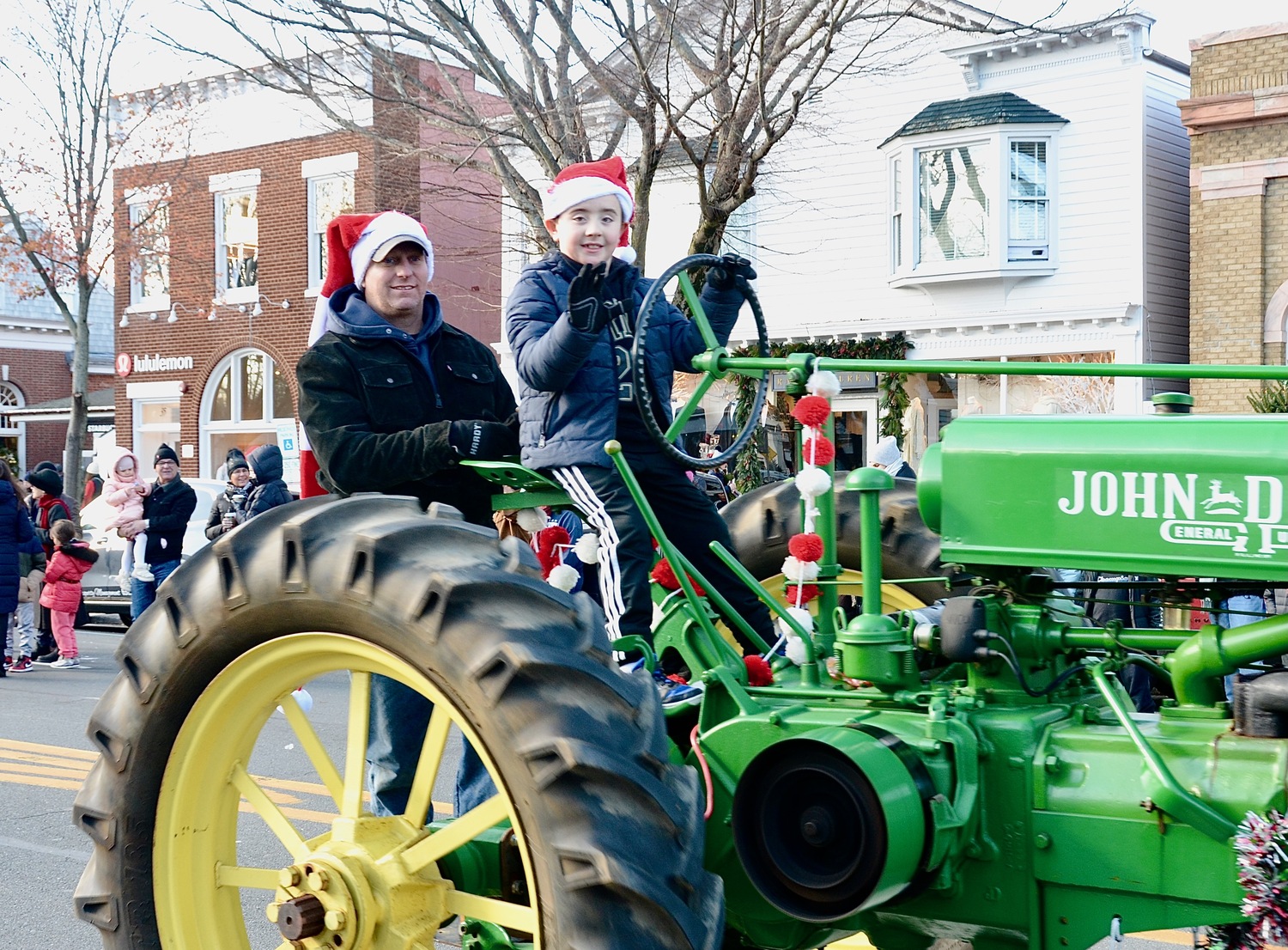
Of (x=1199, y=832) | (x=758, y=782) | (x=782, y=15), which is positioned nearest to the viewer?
(x=1199, y=832)

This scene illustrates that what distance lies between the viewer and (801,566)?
11.0 ft

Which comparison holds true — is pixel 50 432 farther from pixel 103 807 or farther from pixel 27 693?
pixel 103 807

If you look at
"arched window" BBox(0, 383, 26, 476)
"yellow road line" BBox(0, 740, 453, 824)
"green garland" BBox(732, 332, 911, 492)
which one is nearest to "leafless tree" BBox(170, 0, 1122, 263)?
"green garland" BBox(732, 332, 911, 492)

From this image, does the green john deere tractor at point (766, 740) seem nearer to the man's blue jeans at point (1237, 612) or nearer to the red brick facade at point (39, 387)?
the man's blue jeans at point (1237, 612)

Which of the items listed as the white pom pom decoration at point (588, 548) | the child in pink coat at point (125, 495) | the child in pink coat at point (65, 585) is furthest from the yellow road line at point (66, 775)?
the child in pink coat at point (125, 495)

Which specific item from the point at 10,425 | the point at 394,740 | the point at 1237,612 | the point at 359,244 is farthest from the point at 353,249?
the point at 10,425

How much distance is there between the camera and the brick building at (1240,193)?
16984mm

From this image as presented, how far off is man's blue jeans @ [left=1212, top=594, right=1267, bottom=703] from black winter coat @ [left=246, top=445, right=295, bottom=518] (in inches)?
305

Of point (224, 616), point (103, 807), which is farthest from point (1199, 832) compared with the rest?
point (103, 807)

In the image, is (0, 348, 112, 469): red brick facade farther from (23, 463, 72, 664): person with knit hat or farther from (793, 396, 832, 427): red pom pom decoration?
(793, 396, 832, 427): red pom pom decoration

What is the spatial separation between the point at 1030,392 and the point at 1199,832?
1588 cm

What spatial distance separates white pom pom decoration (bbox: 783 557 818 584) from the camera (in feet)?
11.0

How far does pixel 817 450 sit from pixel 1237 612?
3.44ft

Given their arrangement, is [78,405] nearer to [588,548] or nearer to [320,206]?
[320,206]
